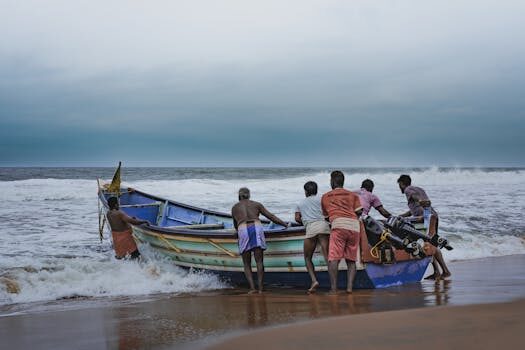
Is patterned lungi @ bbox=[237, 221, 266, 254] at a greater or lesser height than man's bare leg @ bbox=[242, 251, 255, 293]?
greater

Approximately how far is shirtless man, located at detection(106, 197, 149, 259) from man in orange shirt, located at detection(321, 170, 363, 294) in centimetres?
452

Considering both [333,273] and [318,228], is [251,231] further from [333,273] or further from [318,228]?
[333,273]

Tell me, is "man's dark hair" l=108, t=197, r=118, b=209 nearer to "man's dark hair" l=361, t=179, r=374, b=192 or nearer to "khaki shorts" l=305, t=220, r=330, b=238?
"khaki shorts" l=305, t=220, r=330, b=238

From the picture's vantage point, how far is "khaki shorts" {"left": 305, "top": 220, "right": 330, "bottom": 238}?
26.4 ft

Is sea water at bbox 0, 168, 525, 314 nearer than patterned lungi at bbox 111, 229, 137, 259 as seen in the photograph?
Yes

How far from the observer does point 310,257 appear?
8.29m

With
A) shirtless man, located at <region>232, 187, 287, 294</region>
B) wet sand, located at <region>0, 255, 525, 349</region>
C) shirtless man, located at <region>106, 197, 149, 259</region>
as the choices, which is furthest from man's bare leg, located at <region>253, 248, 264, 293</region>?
shirtless man, located at <region>106, 197, 149, 259</region>

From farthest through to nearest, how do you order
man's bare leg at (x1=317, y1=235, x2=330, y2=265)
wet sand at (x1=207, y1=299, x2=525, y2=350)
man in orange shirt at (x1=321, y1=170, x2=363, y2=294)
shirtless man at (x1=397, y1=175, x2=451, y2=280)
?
shirtless man at (x1=397, y1=175, x2=451, y2=280)
man's bare leg at (x1=317, y1=235, x2=330, y2=265)
man in orange shirt at (x1=321, y1=170, x2=363, y2=294)
wet sand at (x1=207, y1=299, x2=525, y2=350)

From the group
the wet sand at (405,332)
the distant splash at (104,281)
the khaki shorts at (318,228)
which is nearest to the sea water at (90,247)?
the distant splash at (104,281)

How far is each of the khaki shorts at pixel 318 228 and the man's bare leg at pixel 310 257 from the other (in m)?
0.11

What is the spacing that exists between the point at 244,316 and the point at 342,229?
75.6 inches

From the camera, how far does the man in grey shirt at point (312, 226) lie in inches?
318

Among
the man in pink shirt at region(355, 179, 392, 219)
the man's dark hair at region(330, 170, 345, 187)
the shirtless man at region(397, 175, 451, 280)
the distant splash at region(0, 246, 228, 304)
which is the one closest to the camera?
the man's dark hair at region(330, 170, 345, 187)

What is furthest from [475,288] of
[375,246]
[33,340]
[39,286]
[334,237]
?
[39,286]
